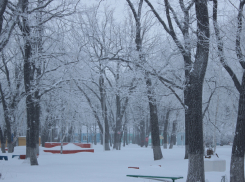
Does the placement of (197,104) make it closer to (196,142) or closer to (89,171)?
(196,142)

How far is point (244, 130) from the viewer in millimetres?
9102

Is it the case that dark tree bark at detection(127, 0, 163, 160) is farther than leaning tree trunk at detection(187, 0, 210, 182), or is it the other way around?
dark tree bark at detection(127, 0, 163, 160)

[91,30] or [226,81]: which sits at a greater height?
[91,30]

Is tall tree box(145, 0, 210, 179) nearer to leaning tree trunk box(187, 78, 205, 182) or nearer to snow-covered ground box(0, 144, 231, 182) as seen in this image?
leaning tree trunk box(187, 78, 205, 182)

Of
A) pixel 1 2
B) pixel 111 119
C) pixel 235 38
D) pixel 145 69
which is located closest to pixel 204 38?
pixel 235 38

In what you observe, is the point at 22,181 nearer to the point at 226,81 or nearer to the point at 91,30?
the point at 226,81

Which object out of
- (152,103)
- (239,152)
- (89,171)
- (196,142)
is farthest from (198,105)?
(152,103)

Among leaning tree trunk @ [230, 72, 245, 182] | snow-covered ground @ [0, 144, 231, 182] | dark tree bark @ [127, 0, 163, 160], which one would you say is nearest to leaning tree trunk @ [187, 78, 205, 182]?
snow-covered ground @ [0, 144, 231, 182]

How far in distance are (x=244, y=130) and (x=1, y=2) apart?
8243 millimetres

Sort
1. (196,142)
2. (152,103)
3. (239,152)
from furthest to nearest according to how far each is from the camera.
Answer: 1. (152,103)
2. (239,152)
3. (196,142)

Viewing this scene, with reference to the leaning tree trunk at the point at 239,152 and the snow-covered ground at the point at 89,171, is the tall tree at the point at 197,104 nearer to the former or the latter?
the snow-covered ground at the point at 89,171

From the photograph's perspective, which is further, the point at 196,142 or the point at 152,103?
the point at 152,103

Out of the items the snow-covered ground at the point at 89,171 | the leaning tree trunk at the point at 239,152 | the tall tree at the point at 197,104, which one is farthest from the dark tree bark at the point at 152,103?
the tall tree at the point at 197,104

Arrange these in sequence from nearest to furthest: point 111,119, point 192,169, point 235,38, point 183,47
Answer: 1. point 192,169
2. point 235,38
3. point 183,47
4. point 111,119
